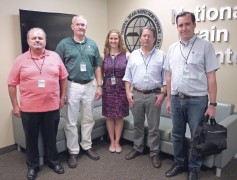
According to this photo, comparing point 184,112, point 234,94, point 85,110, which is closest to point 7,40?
point 85,110

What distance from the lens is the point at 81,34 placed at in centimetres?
257

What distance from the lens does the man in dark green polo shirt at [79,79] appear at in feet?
8.41

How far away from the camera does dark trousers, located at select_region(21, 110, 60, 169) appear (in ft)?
7.66

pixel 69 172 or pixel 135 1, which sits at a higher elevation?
pixel 135 1

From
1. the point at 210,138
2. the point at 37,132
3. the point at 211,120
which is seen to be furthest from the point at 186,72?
the point at 37,132

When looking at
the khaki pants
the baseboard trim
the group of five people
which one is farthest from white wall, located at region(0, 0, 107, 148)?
the khaki pants

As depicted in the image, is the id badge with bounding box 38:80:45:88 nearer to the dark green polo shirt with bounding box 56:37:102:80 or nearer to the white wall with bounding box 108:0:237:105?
the dark green polo shirt with bounding box 56:37:102:80

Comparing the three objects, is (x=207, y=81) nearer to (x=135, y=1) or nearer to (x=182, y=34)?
(x=182, y=34)

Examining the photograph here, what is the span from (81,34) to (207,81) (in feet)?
4.60

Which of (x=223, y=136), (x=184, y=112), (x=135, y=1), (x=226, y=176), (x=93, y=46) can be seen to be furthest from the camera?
(x=135, y=1)

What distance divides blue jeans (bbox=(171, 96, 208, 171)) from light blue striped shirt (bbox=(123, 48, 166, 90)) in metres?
0.33

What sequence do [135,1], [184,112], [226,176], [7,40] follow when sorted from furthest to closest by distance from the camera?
[135,1] < [7,40] < [226,176] < [184,112]

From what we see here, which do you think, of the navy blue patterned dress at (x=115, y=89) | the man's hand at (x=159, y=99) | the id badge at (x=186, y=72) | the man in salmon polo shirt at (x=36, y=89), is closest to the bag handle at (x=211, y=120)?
the id badge at (x=186, y=72)

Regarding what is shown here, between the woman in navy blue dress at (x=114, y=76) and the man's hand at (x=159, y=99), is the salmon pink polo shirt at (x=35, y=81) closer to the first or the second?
the woman in navy blue dress at (x=114, y=76)
